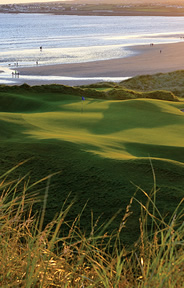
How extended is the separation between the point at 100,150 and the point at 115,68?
150ft

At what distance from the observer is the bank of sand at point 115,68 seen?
5169cm

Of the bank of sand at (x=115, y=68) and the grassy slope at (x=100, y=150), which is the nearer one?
the grassy slope at (x=100, y=150)

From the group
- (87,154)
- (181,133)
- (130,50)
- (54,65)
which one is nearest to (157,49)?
(130,50)

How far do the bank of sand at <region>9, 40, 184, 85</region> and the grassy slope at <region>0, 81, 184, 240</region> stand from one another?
1129 inches

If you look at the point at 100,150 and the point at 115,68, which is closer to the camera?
the point at 100,150

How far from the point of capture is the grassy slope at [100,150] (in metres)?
9.19

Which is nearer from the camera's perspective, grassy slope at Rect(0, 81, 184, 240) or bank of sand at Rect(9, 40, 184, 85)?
grassy slope at Rect(0, 81, 184, 240)

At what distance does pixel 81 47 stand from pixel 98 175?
7388 cm

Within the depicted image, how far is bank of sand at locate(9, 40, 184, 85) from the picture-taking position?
51.7 metres

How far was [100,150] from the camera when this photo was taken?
1205 cm

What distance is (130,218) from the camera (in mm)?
8398

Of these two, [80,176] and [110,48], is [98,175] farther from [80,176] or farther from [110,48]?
[110,48]

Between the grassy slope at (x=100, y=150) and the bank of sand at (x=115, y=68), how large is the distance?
28669 mm

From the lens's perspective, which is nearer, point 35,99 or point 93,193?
point 93,193
